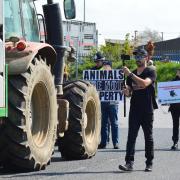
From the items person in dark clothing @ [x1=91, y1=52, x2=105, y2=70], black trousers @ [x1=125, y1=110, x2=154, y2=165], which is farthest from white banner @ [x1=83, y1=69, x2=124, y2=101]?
black trousers @ [x1=125, y1=110, x2=154, y2=165]

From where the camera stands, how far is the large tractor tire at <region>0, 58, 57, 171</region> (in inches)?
382

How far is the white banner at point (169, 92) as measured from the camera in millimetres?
15985

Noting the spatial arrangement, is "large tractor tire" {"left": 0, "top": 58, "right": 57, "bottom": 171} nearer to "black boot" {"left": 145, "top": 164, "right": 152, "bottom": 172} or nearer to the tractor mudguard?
the tractor mudguard

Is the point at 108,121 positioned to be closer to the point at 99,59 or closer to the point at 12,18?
the point at 99,59

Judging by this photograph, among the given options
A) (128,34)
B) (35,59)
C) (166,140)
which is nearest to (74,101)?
(35,59)

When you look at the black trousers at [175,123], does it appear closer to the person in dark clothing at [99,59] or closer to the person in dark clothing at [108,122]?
the person in dark clothing at [108,122]

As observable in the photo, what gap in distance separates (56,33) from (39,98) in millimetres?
1697

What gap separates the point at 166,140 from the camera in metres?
16.7

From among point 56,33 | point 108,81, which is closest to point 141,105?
point 56,33

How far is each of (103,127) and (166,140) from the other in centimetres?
221

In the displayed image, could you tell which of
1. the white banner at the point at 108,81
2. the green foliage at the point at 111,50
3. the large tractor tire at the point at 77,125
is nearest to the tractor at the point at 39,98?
the large tractor tire at the point at 77,125

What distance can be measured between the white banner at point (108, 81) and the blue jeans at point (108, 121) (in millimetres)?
207

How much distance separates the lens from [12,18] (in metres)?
11.0

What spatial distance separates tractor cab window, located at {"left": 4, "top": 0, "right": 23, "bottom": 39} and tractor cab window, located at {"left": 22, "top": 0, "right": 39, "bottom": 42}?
298 mm
